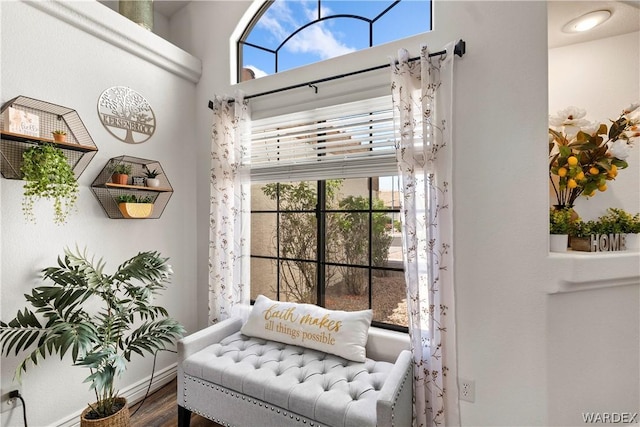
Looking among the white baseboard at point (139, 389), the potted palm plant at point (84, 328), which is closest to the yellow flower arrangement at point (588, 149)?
the potted palm plant at point (84, 328)

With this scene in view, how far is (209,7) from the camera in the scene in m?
2.62

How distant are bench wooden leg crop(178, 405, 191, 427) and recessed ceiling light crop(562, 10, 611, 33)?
10.3 feet

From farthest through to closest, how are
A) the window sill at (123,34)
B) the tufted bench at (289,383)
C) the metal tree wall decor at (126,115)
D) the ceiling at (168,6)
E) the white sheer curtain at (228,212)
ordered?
the ceiling at (168,6) → the white sheer curtain at (228,212) → the metal tree wall decor at (126,115) → the window sill at (123,34) → the tufted bench at (289,383)

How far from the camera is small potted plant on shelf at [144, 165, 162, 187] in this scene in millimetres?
2150

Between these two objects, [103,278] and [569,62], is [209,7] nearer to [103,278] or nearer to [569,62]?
[103,278]

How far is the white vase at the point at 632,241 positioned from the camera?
1523 millimetres

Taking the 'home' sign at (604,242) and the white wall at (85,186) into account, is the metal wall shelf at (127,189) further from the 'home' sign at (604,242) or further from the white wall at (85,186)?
the 'home' sign at (604,242)

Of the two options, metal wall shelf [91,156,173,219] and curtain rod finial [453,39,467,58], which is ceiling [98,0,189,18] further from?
curtain rod finial [453,39,467,58]

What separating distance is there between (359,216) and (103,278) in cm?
164

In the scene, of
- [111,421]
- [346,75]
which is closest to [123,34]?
[346,75]

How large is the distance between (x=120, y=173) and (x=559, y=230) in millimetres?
2660

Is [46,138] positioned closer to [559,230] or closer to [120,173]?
[120,173]

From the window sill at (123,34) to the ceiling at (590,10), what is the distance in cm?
254

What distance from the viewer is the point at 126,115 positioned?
2.14 m
